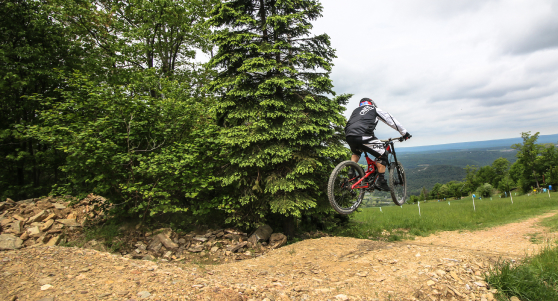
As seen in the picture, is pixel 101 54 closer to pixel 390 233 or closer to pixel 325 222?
pixel 325 222

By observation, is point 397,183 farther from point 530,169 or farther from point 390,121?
point 530,169

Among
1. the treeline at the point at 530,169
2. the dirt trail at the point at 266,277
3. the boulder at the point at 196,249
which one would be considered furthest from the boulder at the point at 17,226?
the treeline at the point at 530,169

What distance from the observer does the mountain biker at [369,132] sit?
5879mm

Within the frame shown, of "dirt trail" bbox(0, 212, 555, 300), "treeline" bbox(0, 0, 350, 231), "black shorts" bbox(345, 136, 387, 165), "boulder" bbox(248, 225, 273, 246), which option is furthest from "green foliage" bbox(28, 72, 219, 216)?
"black shorts" bbox(345, 136, 387, 165)

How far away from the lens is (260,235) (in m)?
9.02

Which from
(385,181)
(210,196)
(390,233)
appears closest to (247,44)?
(210,196)

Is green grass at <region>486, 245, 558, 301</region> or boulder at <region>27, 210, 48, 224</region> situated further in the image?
boulder at <region>27, 210, 48, 224</region>

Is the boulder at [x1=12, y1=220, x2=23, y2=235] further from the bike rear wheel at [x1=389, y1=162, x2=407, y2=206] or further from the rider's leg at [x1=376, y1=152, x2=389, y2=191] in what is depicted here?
the bike rear wheel at [x1=389, y1=162, x2=407, y2=206]

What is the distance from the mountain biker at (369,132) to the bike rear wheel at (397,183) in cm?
20

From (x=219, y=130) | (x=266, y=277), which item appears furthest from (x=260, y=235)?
(x=219, y=130)

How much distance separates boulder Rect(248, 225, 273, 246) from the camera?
8.90 meters

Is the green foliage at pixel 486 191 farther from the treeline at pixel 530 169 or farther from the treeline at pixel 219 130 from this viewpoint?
the treeline at pixel 219 130

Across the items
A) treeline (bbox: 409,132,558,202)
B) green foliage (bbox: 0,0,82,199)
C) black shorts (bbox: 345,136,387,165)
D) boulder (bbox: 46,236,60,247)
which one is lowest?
treeline (bbox: 409,132,558,202)

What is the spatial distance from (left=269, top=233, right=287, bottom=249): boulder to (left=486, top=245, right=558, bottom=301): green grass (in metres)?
5.65
